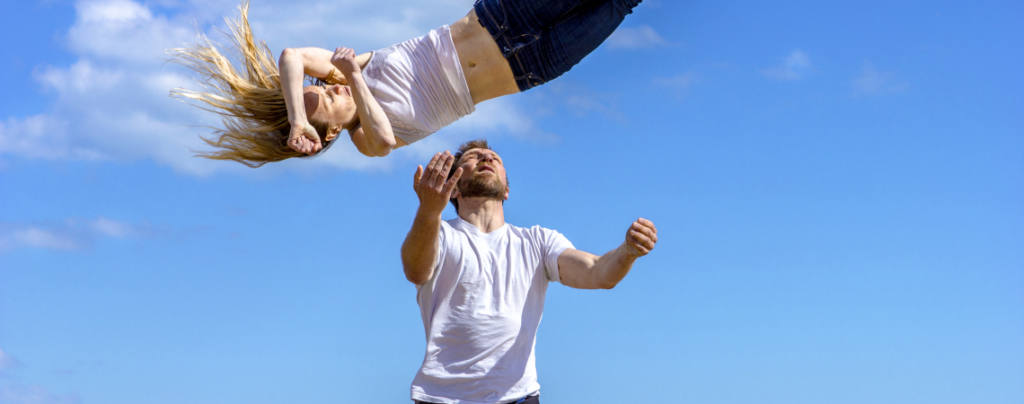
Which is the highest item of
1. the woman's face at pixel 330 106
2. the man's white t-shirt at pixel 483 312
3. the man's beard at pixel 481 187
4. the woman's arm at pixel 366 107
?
the woman's face at pixel 330 106

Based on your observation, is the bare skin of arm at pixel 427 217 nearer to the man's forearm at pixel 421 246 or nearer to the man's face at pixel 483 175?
the man's forearm at pixel 421 246

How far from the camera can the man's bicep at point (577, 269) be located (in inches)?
237

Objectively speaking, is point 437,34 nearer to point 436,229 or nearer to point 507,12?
point 507,12

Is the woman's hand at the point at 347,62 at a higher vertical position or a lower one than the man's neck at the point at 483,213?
higher

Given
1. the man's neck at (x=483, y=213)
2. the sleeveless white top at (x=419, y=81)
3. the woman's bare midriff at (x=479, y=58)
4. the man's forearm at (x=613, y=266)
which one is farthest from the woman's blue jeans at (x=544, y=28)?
the man's forearm at (x=613, y=266)

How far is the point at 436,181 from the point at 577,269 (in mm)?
1173

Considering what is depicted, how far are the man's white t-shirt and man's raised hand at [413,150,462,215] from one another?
0.49 m

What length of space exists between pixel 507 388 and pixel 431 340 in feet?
1.71

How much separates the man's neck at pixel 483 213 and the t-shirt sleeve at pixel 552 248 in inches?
12.0

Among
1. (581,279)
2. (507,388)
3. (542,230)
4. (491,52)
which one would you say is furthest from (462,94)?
(507,388)

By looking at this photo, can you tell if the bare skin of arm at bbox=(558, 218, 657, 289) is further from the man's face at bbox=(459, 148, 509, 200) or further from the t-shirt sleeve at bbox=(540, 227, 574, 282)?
the man's face at bbox=(459, 148, 509, 200)

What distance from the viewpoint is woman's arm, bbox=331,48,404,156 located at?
19.6 ft

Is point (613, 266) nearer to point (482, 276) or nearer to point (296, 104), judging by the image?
point (482, 276)

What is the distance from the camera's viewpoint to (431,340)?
579 cm
